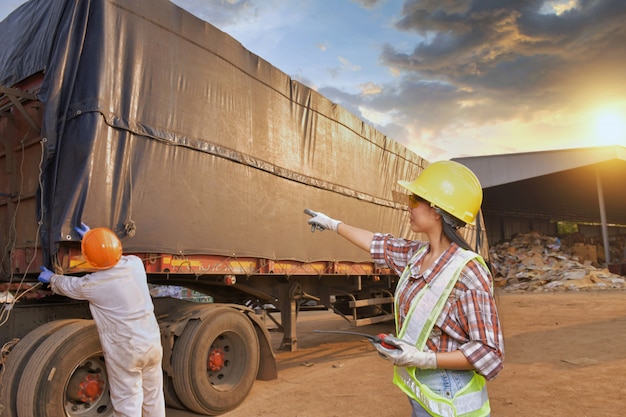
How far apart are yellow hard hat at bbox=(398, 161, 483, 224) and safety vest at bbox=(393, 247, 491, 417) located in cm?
19

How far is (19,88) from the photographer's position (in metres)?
4.93

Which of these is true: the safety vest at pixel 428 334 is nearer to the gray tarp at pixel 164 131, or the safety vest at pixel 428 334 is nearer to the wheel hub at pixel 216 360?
the gray tarp at pixel 164 131

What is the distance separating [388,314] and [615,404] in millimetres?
5251

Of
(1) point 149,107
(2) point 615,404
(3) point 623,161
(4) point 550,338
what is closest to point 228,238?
(1) point 149,107

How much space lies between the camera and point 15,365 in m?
3.85

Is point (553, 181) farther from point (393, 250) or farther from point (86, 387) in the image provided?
point (393, 250)

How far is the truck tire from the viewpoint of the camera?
374cm

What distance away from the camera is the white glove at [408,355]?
1.66m

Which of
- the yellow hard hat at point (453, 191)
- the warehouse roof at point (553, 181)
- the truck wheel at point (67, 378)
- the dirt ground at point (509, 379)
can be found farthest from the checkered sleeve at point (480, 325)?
the warehouse roof at point (553, 181)

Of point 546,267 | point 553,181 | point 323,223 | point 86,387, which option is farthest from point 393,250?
point 553,181

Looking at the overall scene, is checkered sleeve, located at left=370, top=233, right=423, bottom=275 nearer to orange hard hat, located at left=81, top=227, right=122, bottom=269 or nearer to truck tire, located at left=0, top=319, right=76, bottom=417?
orange hard hat, located at left=81, top=227, right=122, bottom=269

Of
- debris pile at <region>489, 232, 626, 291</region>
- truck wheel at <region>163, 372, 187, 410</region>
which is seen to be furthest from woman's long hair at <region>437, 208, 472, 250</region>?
debris pile at <region>489, 232, 626, 291</region>

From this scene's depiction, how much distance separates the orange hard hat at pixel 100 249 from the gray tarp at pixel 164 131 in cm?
37

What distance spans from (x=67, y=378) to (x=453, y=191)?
3557 mm
